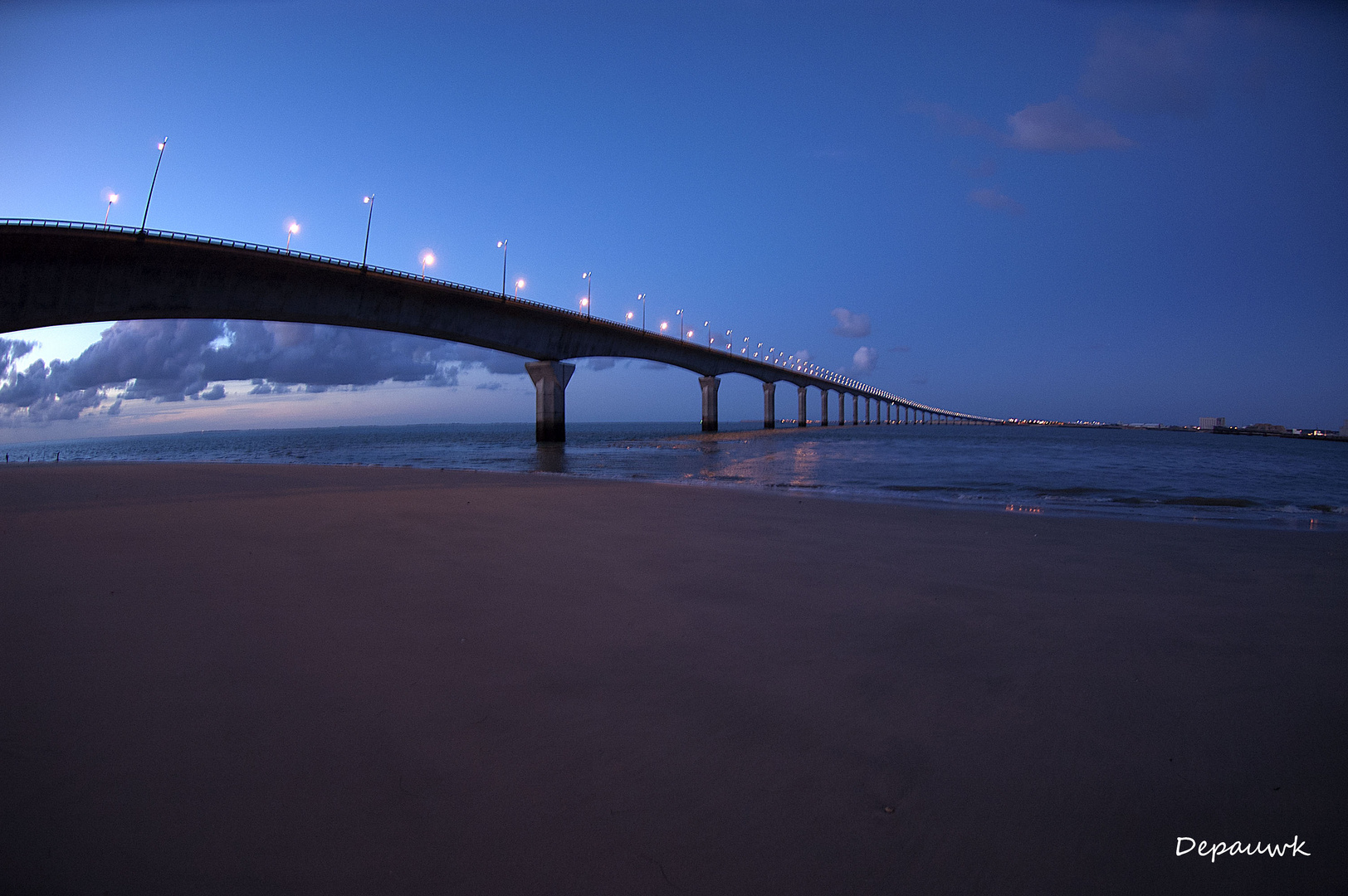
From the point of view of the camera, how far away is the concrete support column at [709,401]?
84.2 m

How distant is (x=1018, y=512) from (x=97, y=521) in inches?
551

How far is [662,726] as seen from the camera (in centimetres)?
271

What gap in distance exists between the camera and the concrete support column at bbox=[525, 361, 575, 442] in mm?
53688

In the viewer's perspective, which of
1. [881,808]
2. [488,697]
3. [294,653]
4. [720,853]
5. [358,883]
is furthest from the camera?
[294,653]

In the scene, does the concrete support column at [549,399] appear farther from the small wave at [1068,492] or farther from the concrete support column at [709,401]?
the small wave at [1068,492]

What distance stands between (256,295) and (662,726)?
128ft

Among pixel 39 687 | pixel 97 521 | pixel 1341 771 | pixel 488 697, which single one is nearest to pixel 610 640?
pixel 488 697

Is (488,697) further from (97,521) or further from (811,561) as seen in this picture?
(97,521)

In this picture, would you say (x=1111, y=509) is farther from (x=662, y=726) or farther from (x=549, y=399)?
(x=549, y=399)

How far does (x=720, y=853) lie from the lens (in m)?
1.92

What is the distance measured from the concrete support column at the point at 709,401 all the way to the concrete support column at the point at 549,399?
32.3 meters

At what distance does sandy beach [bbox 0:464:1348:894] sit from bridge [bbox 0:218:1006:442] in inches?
1156

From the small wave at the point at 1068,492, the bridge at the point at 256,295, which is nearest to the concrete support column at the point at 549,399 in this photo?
the bridge at the point at 256,295

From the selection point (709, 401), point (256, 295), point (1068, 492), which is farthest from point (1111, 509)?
point (709, 401)
